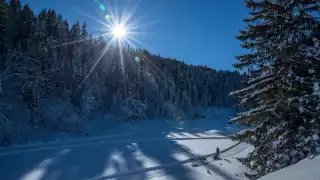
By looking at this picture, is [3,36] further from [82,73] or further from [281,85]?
[281,85]

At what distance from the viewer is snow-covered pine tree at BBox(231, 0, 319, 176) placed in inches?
283

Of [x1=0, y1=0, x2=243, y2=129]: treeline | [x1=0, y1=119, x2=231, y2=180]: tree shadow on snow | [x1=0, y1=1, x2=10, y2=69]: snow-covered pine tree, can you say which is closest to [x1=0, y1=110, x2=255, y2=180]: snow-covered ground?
[x1=0, y1=119, x2=231, y2=180]: tree shadow on snow

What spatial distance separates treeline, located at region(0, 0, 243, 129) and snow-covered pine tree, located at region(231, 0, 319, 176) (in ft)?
60.9

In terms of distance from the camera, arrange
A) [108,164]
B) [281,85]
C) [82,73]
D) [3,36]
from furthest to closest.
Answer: [82,73] < [3,36] < [108,164] < [281,85]

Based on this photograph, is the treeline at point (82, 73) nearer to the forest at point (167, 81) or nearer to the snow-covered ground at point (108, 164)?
the forest at point (167, 81)

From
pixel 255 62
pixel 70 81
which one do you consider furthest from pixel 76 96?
pixel 255 62

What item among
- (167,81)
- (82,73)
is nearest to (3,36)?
(82,73)

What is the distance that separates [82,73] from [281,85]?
47.7 metres

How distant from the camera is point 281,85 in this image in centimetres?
784

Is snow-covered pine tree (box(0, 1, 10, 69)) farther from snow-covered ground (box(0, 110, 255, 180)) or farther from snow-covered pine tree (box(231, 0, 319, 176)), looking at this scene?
snow-covered pine tree (box(231, 0, 319, 176))

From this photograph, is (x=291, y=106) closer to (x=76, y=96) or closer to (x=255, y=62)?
(x=255, y=62)

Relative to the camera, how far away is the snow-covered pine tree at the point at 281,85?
7.18 m

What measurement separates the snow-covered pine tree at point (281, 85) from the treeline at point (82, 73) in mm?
18572

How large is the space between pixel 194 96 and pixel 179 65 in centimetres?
1288
